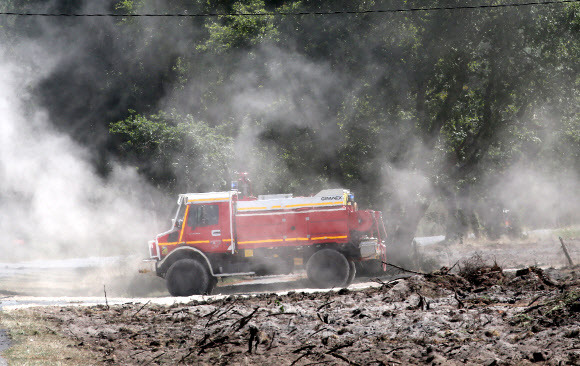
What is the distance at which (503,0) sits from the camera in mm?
20344

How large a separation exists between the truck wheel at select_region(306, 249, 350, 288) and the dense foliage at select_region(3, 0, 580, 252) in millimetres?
6724

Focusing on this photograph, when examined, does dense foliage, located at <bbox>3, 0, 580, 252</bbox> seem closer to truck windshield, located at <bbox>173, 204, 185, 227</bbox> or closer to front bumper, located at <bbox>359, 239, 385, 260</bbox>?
truck windshield, located at <bbox>173, 204, 185, 227</bbox>

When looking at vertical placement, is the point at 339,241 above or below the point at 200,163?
below

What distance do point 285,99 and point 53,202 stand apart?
32.5ft

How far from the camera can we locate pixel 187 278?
606 inches

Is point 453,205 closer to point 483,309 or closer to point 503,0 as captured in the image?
point 503,0

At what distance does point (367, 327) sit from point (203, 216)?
790 centimetres

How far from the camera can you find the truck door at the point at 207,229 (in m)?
15.6

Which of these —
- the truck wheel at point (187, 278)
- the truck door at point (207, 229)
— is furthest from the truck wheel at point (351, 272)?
the truck wheel at point (187, 278)

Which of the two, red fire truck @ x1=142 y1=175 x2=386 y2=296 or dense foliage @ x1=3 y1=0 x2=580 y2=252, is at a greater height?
dense foliage @ x1=3 y1=0 x2=580 y2=252

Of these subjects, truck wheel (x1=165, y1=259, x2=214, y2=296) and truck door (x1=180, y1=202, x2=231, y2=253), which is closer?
truck wheel (x1=165, y1=259, x2=214, y2=296)

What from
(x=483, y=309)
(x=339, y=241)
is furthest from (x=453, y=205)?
(x=483, y=309)

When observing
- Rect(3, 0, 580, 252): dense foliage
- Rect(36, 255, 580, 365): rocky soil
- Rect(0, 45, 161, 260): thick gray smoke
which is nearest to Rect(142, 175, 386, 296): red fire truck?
Rect(36, 255, 580, 365): rocky soil

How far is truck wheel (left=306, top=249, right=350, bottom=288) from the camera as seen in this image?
Result: 1557 cm
